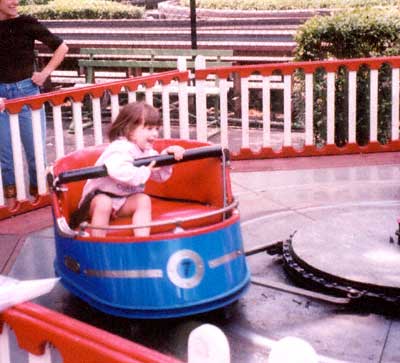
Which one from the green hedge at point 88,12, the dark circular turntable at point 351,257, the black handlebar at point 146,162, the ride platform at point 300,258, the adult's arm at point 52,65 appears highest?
the green hedge at point 88,12

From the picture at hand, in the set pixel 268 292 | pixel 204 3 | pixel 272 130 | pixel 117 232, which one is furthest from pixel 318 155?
pixel 204 3

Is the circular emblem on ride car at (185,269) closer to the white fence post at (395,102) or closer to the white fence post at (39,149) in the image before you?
the white fence post at (39,149)

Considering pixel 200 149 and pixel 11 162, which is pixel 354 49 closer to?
pixel 11 162

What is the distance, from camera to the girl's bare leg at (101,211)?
160 inches

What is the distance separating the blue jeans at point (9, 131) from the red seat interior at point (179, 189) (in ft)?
5.93

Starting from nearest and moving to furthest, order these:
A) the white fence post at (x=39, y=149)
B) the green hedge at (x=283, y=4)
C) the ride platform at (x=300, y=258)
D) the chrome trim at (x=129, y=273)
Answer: the chrome trim at (x=129, y=273) → the ride platform at (x=300, y=258) → the white fence post at (x=39, y=149) → the green hedge at (x=283, y=4)

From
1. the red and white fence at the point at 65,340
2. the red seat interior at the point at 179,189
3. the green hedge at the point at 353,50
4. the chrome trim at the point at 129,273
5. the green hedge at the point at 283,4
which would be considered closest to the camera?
the red and white fence at the point at 65,340

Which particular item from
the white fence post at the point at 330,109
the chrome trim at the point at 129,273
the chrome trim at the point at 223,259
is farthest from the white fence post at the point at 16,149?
the white fence post at the point at 330,109

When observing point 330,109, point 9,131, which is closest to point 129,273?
point 9,131

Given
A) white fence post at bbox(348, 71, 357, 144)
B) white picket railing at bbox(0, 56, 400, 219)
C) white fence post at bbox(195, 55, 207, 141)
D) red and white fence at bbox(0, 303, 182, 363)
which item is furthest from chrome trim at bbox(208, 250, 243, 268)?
white fence post at bbox(348, 71, 357, 144)

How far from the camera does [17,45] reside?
6.17 metres

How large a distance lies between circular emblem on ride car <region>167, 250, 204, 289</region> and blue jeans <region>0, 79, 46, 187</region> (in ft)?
9.56

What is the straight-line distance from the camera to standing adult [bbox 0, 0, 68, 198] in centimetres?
614

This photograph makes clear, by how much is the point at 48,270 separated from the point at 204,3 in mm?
19876
